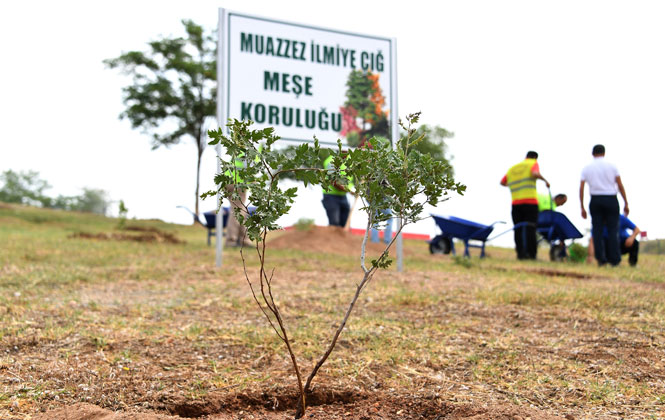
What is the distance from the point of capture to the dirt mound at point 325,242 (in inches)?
486

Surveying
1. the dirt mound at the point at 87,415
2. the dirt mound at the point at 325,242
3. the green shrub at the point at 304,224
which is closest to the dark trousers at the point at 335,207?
the dirt mound at the point at 325,242

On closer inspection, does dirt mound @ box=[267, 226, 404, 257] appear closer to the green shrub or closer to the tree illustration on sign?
the green shrub

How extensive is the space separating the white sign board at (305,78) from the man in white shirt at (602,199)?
142 inches

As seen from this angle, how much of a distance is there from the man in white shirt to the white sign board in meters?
3.61

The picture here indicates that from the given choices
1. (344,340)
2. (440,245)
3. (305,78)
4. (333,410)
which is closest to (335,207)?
(440,245)

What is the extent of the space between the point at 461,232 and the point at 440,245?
35.2 inches

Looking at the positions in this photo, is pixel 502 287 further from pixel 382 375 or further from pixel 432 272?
pixel 382 375

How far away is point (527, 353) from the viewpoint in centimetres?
354

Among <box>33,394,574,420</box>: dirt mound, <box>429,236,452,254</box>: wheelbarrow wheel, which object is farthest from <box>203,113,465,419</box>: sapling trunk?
<box>429,236,452,254</box>: wheelbarrow wheel

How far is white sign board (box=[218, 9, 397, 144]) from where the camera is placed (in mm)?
7723

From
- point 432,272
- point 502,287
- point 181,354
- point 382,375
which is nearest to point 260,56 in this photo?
point 432,272

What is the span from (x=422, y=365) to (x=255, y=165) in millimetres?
1684

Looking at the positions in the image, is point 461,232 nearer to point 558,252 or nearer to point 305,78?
point 558,252

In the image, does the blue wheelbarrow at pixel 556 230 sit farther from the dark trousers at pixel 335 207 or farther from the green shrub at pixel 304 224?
the green shrub at pixel 304 224
